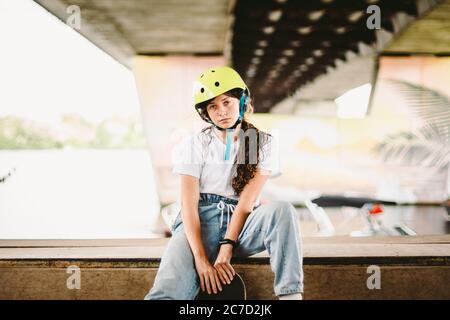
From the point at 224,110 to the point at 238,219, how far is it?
0.51 meters

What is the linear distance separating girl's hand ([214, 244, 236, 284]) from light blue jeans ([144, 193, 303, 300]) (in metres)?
0.09

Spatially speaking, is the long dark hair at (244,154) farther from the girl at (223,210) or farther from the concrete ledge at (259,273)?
the concrete ledge at (259,273)

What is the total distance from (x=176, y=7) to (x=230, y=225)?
10.4ft

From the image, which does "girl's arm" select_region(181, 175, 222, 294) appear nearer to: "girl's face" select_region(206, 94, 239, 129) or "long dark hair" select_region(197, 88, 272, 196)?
"long dark hair" select_region(197, 88, 272, 196)

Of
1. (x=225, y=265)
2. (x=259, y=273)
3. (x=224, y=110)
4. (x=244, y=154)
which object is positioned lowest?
(x=259, y=273)

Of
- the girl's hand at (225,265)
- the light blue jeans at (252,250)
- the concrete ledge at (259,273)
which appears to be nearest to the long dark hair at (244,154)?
the light blue jeans at (252,250)

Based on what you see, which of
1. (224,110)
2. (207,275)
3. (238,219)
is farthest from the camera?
(224,110)

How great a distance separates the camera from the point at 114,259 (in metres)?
2.14

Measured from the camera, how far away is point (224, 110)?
6.41 feet

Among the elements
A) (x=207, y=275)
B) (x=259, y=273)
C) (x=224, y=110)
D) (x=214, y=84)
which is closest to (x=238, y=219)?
(x=207, y=275)

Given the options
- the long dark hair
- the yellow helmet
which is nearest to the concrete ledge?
the long dark hair

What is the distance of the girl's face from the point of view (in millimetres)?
1954

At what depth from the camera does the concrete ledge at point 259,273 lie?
2100mm

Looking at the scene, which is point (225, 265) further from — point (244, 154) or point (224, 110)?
point (224, 110)
